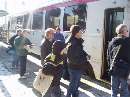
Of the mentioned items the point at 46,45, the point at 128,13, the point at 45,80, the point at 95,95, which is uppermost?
the point at 128,13

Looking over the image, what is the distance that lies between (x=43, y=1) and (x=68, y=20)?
4.77 metres

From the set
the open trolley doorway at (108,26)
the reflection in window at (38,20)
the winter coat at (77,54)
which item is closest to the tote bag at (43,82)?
the winter coat at (77,54)

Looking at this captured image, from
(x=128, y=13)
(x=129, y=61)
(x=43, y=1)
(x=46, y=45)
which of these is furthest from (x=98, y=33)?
(x=43, y=1)

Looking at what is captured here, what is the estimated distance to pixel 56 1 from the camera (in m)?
16.7

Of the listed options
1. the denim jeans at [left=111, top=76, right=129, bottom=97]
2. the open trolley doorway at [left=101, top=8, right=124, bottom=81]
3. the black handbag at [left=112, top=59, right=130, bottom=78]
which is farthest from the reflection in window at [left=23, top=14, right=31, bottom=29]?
the black handbag at [left=112, top=59, right=130, bottom=78]

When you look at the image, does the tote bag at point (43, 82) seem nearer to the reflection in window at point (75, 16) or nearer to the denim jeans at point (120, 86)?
the denim jeans at point (120, 86)

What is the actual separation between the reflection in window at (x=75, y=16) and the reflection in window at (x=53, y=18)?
0.99 metres

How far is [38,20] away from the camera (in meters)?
20.1

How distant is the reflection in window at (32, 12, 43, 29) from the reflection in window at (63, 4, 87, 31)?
4.14 meters

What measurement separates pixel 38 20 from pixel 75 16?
19.6ft

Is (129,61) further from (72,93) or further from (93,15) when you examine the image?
(93,15)

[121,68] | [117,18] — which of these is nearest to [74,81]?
[121,68]

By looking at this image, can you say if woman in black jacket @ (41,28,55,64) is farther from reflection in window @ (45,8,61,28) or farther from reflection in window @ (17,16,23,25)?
reflection in window @ (17,16,23,25)

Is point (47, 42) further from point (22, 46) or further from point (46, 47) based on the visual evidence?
point (22, 46)
